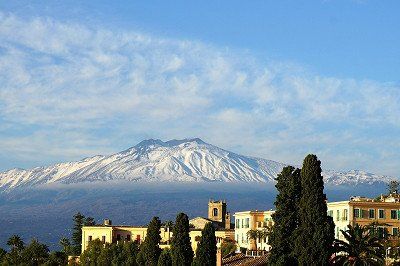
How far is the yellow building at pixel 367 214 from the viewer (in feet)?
307

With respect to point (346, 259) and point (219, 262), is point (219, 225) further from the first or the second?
point (346, 259)

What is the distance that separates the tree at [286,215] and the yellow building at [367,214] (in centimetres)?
2017

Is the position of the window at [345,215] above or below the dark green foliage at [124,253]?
above

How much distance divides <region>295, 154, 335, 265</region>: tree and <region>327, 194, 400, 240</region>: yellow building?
24.5 metres

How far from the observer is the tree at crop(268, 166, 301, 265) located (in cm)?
7312

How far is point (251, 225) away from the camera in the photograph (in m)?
118

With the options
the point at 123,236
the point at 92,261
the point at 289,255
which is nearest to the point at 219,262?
the point at 289,255

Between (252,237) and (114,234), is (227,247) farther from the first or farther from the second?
(114,234)

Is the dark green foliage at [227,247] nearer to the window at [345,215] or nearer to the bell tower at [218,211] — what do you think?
the window at [345,215]

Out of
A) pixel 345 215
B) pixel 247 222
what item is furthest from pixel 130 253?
pixel 345 215

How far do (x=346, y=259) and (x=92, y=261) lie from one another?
5483cm

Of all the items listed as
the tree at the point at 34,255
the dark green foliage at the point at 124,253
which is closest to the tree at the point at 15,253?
the tree at the point at 34,255

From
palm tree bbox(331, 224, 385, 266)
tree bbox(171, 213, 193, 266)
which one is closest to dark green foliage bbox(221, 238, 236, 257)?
tree bbox(171, 213, 193, 266)

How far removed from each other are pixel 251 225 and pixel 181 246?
3338 cm
